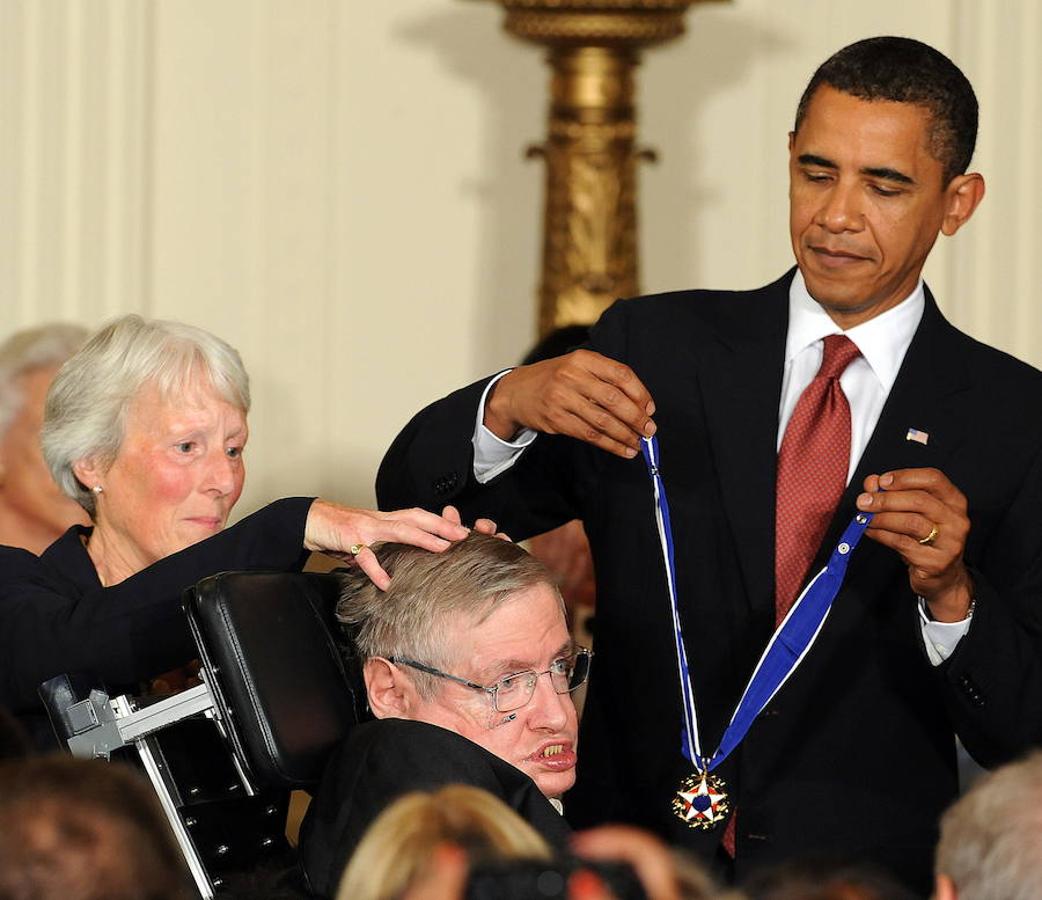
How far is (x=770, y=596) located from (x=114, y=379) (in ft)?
3.75

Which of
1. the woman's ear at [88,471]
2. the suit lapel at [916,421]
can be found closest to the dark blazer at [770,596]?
the suit lapel at [916,421]

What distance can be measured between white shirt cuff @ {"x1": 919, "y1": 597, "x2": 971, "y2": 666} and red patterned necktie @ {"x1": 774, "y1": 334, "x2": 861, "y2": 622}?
0.25m

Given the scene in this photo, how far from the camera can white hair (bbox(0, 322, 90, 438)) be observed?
15.9ft

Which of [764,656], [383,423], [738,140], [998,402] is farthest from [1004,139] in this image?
[764,656]

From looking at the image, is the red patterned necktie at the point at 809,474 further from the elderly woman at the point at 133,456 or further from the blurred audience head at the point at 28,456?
the blurred audience head at the point at 28,456

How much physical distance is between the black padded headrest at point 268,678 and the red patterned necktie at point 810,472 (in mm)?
737

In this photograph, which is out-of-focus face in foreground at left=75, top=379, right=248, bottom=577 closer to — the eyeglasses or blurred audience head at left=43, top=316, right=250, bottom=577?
blurred audience head at left=43, top=316, right=250, bottom=577

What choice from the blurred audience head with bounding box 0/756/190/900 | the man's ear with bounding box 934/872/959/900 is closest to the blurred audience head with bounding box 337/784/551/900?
the blurred audience head with bounding box 0/756/190/900

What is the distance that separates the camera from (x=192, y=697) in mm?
3012

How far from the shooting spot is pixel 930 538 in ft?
9.76

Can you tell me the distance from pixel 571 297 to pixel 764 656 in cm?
261

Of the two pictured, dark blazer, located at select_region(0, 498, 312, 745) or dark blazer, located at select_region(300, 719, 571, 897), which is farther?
dark blazer, located at select_region(0, 498, 312, 745)

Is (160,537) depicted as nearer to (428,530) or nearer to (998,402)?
(428,530)

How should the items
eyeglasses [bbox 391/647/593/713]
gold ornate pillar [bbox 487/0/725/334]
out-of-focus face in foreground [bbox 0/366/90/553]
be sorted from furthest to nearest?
gold ornate pillar [bbox 487/0/725/334], out-of-focus face in foreground [bbox 0/366/90/553], eyeglasses [bbox 391/647/593/713]
